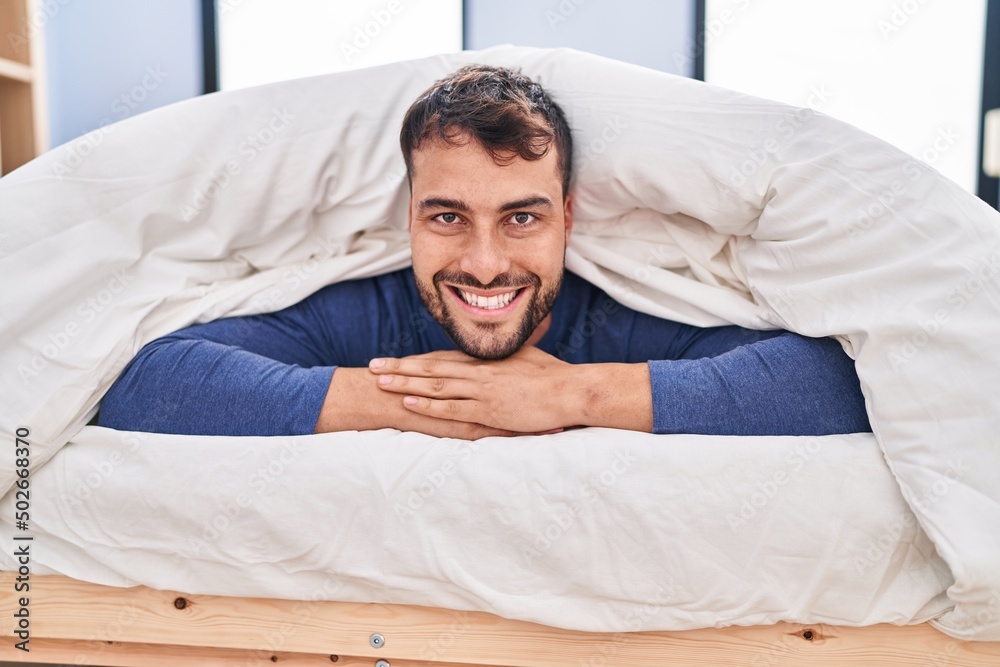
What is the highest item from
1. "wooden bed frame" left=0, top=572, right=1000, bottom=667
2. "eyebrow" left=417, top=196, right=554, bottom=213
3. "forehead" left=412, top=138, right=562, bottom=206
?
"forehead" left=412, top=138, right=562, bottom=206

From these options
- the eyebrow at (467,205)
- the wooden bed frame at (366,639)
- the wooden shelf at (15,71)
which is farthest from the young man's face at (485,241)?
the wooden shelf at (15,71)

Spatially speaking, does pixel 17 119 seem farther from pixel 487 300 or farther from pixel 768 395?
pixel 768 395

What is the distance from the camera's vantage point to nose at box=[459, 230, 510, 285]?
98 cm

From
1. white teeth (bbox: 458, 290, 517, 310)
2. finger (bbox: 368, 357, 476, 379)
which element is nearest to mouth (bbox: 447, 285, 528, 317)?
white teeth (bbox: 458, 290, 517, 310)

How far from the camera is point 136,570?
2.68ft

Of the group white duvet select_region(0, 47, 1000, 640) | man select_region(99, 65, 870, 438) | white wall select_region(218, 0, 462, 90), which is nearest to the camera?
white duvet select_region(0, 47, 1000, 640)

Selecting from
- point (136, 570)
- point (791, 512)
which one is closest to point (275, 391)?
point (136, 570)

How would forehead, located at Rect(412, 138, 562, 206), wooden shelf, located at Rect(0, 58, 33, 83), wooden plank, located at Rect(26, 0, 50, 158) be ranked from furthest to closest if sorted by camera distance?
wooden plank, located at Rect(26, 0, 50, 158) < wooden shelf, located at Rect(0, 58, 33, 83) < forehead, located at Rect(412, 138, 562, 206)

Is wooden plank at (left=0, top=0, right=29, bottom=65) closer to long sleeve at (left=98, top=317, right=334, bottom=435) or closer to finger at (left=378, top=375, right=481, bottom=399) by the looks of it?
long sleeve at (left=98, top=317, right=334, bottom=435)

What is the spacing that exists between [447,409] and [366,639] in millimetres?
292

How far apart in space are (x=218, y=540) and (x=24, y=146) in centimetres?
150

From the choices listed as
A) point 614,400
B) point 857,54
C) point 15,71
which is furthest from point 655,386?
point 857,54

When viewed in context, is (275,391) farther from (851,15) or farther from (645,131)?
(851,15)

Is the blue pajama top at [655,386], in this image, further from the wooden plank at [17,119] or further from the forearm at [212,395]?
the wooden plank at [17,119]
